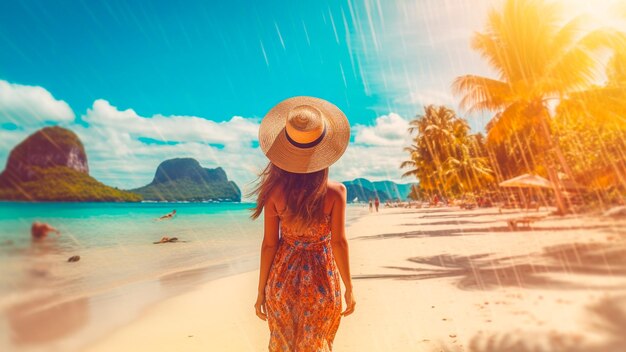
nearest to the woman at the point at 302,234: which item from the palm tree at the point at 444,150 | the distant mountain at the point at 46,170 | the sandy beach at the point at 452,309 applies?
the sandy beach at the point at 452,309

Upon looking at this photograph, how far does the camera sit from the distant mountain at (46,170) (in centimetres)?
6006

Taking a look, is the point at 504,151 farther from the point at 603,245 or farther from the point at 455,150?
the point at 603,245

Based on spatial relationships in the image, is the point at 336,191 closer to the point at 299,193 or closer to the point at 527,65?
the point at 299,193

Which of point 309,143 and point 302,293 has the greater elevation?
point 309,143

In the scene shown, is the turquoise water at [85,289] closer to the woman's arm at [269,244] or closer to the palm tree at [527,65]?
the woman's arm at [269,244]

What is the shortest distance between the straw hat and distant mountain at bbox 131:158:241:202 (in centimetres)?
12217

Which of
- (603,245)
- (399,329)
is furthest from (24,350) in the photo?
(603,245)

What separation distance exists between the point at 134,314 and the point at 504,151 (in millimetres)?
36763

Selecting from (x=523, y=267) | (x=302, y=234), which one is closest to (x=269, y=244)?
(x=302, y=234)

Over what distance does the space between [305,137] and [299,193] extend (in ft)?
1.00

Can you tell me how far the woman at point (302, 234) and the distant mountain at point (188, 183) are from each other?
→ 401 feet

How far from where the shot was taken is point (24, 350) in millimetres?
4883

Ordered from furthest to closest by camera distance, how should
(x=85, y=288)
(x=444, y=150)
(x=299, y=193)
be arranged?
(x=444, y=150)
(x=85, y=288)
(x=299, y=193)

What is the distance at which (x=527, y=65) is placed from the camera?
14969mm
